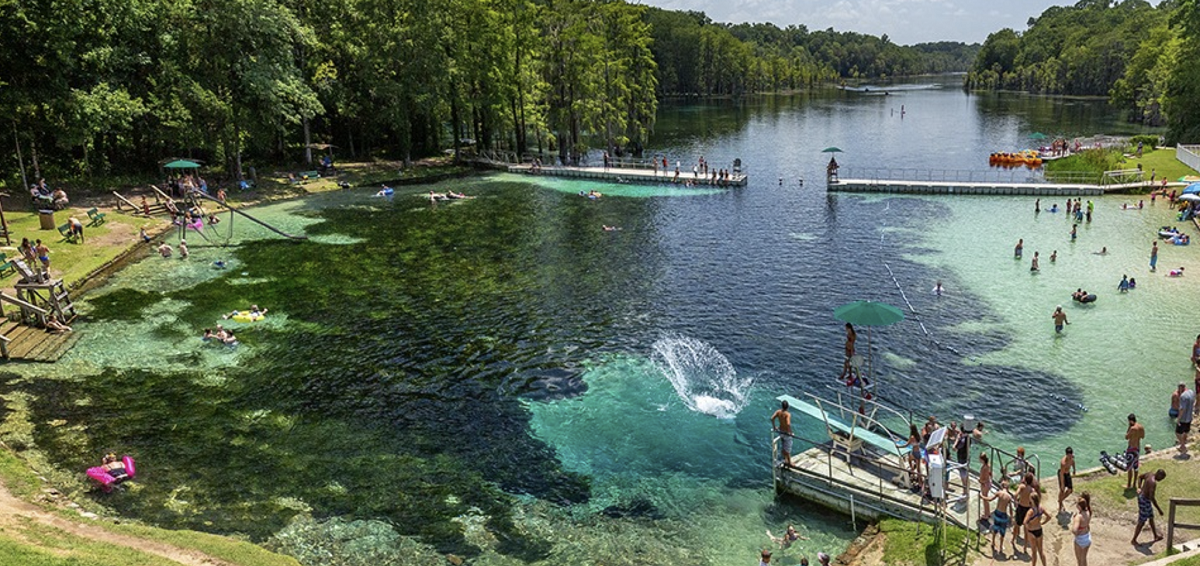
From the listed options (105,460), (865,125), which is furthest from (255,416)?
(865,125)

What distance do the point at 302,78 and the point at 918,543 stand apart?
7244 cm

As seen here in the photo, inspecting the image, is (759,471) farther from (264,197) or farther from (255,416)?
(264,197)

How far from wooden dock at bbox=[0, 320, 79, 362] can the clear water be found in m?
0.97

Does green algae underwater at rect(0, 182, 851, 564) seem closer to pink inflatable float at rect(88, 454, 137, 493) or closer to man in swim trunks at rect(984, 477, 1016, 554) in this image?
pink inflatable float at rect(88, 454, 137, 493)

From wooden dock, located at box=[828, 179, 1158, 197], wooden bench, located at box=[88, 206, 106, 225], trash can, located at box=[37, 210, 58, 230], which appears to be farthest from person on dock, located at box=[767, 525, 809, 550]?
wooden dock, located at box=[828, 179, 1158, 197]

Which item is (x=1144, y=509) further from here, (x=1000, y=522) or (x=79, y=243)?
(x=79, y=243)

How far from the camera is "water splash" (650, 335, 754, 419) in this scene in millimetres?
31438

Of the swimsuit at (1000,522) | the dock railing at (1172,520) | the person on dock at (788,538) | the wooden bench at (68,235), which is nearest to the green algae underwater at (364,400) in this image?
the person on dock at (788,538)

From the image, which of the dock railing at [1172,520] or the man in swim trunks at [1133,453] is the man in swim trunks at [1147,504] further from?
the man in swim trunks at [1133,453]

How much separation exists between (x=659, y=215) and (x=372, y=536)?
48.1m

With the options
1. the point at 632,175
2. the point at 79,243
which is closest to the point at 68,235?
the point at 79,243

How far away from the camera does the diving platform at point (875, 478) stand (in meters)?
22.1

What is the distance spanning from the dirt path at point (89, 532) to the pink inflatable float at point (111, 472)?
77.5 inches

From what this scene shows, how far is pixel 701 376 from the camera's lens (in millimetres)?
34031
